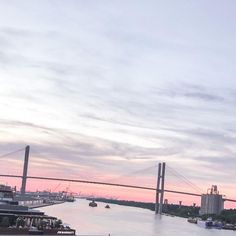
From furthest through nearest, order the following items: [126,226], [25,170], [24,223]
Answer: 1. [25,170]
2. [126,226]
3. [24,223]

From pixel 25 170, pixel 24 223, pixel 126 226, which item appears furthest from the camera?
pixel 25 170

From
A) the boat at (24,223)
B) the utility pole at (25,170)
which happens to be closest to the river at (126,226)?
the utility pole at (25,170)

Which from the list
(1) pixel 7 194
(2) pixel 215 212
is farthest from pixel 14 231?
(2) pixel 215 212

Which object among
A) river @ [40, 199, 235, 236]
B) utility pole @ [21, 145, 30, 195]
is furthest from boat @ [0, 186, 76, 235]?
utility pole @ [21, 145, 30, 195]

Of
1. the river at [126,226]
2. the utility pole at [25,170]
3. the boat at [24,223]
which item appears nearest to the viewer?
the boat at [24,223]

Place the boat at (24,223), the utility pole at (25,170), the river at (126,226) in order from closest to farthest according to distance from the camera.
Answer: the boat at (24,223)
the river at (126,226)
the utility pole at (25,170)

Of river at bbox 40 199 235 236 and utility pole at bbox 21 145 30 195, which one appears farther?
utility pole at bbox 21 145 30 195

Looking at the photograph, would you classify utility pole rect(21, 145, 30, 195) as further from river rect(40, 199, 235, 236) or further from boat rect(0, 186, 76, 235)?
boat rect(0, 186, 76, 235)

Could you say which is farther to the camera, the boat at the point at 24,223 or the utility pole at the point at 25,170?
the utility pole at the point at 25,170

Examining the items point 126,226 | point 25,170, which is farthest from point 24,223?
point 25,170

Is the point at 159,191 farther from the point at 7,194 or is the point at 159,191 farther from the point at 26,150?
the point at 7,194

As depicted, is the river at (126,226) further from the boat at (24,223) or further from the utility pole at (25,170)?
the boat at (24,223)

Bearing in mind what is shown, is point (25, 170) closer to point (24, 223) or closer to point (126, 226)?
point (126, 226)

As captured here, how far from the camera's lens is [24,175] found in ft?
240
